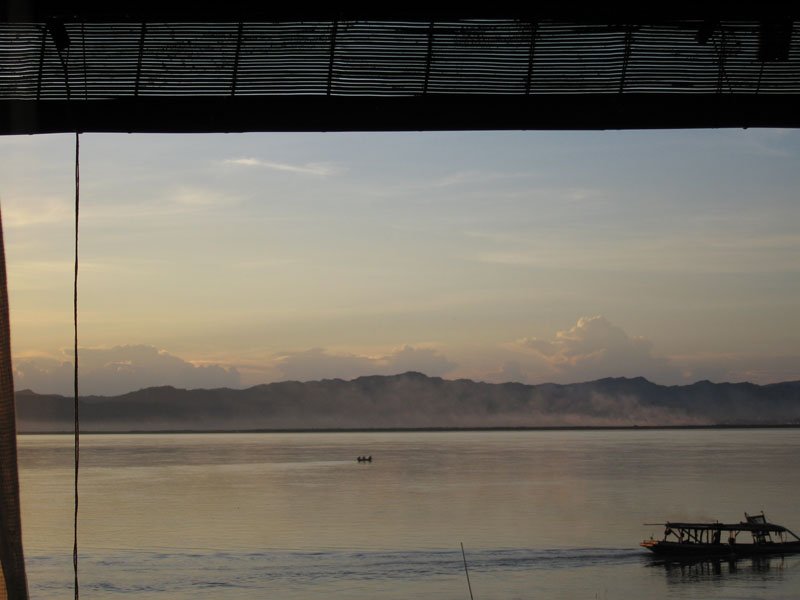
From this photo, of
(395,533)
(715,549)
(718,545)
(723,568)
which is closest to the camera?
(723,568)

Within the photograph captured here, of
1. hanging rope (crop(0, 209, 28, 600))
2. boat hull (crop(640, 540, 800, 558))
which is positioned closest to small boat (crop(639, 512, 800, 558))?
boat hull (crop(640, 540, 800, 558))

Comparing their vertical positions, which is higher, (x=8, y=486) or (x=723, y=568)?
(x=8, y=486)

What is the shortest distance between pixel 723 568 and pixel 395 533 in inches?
415

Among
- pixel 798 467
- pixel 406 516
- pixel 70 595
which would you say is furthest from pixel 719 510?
pixel 798 467

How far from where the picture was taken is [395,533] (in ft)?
117

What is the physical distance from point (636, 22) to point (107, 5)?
1.12 meters

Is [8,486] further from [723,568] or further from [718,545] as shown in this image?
[718,545]

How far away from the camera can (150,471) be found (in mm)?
73250

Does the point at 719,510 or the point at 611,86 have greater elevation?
the point at 611,86

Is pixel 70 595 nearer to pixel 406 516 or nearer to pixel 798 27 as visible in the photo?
pixel 406 516

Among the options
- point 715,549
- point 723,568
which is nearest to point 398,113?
point 723,568

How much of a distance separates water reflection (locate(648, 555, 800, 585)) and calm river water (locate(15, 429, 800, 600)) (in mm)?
82

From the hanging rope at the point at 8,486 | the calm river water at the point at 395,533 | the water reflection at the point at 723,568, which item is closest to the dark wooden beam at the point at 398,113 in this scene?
the hanging rope at the point at 8,486

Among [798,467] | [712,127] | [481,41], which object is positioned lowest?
[798,467]
